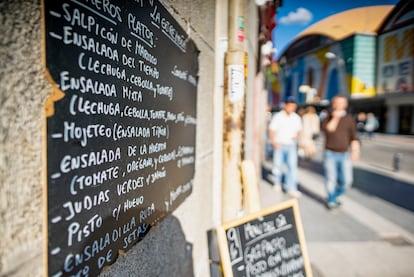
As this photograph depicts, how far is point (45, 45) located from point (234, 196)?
2247mm

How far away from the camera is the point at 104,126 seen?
989 mm

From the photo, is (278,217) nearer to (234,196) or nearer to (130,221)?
(234,196)

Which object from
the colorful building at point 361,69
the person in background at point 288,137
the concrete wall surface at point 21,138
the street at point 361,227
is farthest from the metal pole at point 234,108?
the person in background at point 288,137

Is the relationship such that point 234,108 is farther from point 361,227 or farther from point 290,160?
point 290,160

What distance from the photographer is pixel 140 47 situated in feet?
3.98

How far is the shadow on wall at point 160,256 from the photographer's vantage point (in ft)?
4.21

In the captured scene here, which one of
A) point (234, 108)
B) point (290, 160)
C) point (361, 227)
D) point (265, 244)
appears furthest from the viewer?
point (290, 160)

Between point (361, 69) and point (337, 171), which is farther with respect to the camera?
point (361, 69)

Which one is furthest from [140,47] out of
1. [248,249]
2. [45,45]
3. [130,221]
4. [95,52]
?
[248,249]

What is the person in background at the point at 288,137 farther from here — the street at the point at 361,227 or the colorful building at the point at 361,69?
the colorful building at the point at 361,69

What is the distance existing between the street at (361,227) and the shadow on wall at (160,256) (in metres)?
1.52

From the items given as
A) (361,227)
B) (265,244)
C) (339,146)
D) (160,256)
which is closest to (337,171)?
(339,146)

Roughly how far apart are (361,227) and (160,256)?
3465 mm

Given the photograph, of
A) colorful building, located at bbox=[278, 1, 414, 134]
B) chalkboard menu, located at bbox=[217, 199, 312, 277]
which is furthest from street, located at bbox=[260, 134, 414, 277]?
colorful building, located at bbox=[278, 1, 414, 134]
